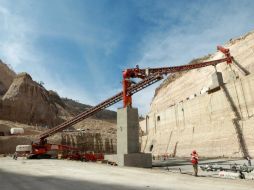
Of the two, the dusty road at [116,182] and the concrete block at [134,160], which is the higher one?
the concrete block at [134,160]

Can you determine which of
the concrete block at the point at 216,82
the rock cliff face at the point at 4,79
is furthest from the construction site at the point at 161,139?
the rock cliff face at the point at 4,79

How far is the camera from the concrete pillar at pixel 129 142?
2662cm

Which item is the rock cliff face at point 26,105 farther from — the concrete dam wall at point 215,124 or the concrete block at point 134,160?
the concrete block at point 134,160

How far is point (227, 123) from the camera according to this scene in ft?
114

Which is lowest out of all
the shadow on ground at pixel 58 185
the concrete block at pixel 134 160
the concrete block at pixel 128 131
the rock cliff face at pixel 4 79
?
the shadow on ground at pixel 58 185

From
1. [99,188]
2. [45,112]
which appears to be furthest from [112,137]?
[99,188]

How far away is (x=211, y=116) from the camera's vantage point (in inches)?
1511

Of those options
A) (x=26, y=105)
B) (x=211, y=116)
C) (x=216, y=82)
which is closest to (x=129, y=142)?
(x=211, y=116)

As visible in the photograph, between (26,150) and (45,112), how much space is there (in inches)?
1500

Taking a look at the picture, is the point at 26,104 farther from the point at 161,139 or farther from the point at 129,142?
the point at 129,142

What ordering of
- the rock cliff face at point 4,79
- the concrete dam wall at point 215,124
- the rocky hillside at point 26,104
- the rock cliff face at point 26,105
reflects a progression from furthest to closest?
the rock cliff face at point 4,79 → the rocky hillside at point 26,104 → the rock cliff face at point 26,105 → the concrete dam wall at point 215,124

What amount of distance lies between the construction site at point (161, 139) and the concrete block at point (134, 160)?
9cm

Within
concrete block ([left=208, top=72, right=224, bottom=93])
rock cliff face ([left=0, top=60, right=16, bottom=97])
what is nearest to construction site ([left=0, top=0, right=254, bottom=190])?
concrete block ([left=208, top=72, right=224, bottom=93])

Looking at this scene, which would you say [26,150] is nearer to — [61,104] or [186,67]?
[186,67]
